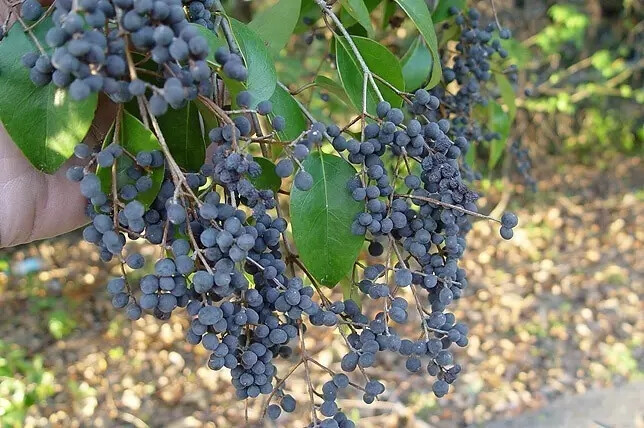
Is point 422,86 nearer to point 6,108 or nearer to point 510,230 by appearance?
point 510,230

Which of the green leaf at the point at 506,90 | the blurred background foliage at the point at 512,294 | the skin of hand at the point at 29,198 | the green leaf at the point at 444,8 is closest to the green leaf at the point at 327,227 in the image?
the skin of hand at the point at 29,198

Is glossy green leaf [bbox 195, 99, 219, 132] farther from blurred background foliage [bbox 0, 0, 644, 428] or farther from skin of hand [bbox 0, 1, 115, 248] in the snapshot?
blurred background foliage [bbox 0, 0, 644, 428]

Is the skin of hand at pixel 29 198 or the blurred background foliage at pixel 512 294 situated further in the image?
the blurred background foliage at pixel 512 294

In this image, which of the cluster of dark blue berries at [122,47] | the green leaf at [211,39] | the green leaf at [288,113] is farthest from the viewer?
the green leaf at [288,113]

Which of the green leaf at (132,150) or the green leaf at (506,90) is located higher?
the green leaf at (132,150)

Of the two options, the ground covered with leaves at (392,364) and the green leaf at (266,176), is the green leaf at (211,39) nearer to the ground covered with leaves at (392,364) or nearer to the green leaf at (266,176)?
the green leaf at (266,176)

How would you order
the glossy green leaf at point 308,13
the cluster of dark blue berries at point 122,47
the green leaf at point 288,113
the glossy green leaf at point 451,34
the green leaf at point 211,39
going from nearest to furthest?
the cluster of dark blue berries at point 122,47 < the green leaf at point 211,39 < the green leaf at point 288,113 < the glossy green leaf at point 308,13 < the glossy green leaf at point 451,34

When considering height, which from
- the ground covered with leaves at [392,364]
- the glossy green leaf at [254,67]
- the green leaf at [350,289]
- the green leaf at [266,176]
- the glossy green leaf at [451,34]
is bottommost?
the ground covered with leaves at [392,364]
